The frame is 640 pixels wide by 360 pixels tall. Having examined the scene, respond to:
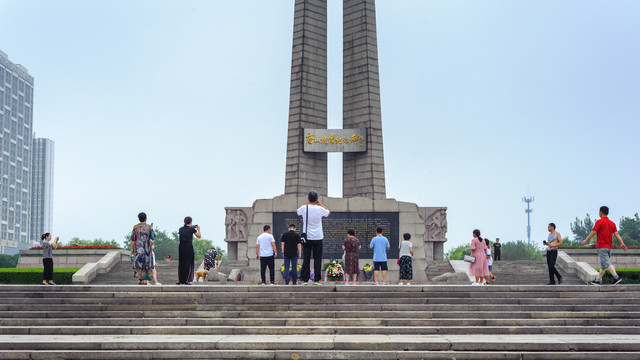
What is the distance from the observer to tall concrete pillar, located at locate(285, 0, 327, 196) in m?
26.0

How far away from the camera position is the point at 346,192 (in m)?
27.0

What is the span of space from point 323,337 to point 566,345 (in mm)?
3292

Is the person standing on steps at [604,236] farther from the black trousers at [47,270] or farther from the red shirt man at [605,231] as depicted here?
the black trousers at [47,270]

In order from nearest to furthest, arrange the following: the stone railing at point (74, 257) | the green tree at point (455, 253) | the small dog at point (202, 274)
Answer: the small dog at point (202, 274) → the stone railing at point (74, 257) → the green tree at point (455, 253)

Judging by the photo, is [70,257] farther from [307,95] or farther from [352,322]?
Result: [352,322]

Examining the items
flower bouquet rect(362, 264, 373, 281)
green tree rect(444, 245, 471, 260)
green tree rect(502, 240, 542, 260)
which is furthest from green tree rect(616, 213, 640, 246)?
flower bouquet rect(362, 264, 373, 281)

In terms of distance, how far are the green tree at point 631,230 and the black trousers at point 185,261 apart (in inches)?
2444

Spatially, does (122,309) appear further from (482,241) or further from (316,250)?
(482,241)

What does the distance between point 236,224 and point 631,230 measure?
52426mm

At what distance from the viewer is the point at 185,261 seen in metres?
13.6

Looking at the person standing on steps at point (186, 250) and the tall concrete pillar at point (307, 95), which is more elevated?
the tall concrete pillar at point (307, 95)

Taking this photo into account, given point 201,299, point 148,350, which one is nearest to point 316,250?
point 201,299

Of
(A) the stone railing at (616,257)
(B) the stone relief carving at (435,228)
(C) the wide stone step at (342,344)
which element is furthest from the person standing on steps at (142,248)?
(B) the stone relief carving at (435,228)

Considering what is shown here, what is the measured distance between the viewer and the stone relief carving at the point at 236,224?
31172 mm
